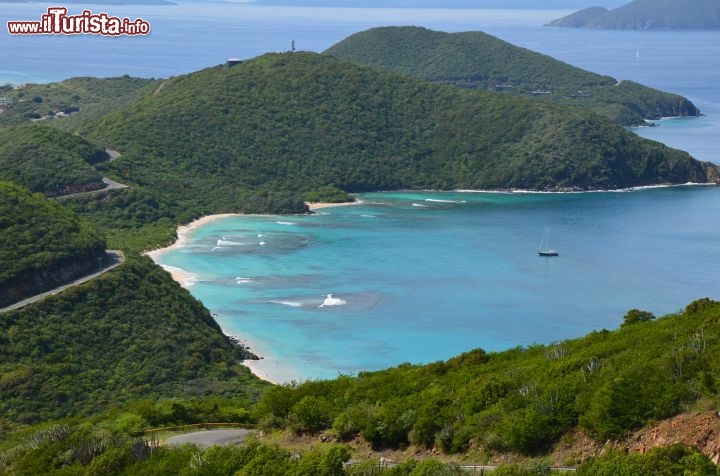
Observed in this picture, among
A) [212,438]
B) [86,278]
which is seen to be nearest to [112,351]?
[86,278]

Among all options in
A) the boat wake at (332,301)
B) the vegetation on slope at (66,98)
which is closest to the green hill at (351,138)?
the vegetation on slope at (66,98)

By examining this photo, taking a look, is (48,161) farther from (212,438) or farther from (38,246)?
(212,438)

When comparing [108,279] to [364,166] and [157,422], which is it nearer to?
[157,422]

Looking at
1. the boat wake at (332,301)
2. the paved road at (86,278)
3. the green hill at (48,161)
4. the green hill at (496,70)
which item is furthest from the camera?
the green hill at (496,70)

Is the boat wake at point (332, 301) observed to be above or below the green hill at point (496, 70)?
below

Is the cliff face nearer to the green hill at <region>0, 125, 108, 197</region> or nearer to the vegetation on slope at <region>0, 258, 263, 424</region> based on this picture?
the vegetation on slope at <region>0, 258, 263, 424</region>

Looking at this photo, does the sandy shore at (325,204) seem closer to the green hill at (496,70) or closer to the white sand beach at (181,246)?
the white sand beach at (181,246)

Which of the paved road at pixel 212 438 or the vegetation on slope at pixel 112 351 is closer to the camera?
the paved road at pixel 212 438

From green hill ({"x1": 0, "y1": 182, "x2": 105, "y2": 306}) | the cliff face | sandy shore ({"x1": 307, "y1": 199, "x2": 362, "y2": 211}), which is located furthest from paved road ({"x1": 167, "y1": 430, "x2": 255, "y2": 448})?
sandy shore ({"x1": 307, "y1": 199, "x2": 362, "y2": 211})
